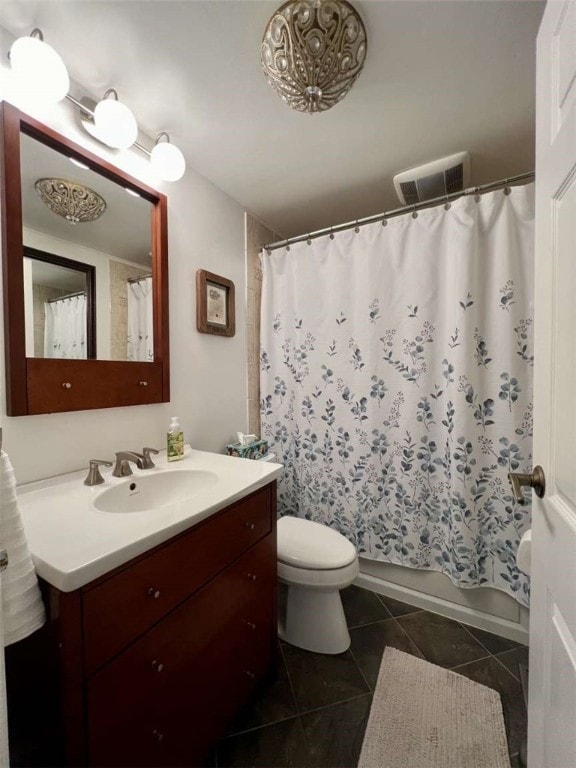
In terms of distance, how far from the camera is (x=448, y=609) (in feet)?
4.83

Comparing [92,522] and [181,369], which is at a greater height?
[181,369]

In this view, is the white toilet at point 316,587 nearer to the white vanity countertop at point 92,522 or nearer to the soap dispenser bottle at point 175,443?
the white vanity countertop at point 92,522

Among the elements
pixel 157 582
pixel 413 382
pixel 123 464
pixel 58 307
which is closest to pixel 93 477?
pixel 123 464

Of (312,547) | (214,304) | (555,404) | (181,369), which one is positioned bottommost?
(312,547)

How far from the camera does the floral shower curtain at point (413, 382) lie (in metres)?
1.28

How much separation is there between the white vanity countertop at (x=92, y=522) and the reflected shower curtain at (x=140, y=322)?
1.51ft

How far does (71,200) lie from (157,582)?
121cm

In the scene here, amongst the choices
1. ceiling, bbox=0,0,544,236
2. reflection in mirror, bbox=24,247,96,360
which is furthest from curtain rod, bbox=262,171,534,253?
Result: reflection in mirror, bbox=24,247,96,360

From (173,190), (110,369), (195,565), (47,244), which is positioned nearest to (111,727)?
(195,565)

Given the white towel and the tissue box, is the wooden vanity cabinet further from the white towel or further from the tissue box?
the tissue box

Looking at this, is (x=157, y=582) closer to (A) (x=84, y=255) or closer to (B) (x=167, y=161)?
(A) (x=84, y=255)

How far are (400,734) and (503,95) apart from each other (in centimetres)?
225

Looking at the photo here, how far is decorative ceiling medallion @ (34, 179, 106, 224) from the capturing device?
953mm

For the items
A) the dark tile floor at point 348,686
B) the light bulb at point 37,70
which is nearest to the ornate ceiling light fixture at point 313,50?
the light bulb at point 37,70
